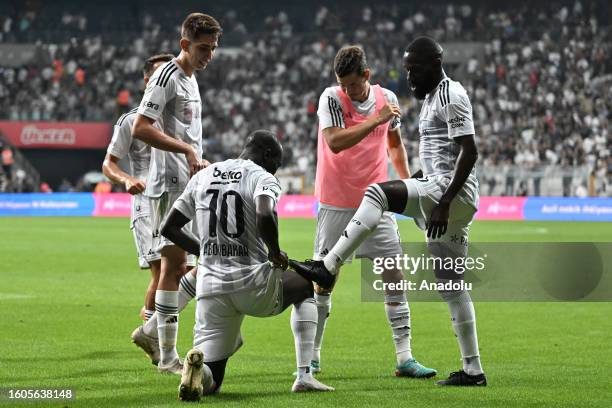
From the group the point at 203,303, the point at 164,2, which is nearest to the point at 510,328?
the point at 203,303

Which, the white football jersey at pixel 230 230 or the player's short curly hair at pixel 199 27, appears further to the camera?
the player's short curly hair at pixel 199 27

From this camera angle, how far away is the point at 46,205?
35.9 metres

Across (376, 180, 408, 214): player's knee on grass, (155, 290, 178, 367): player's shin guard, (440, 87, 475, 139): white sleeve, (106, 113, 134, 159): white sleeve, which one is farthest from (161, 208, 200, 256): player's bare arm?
(106, 113, 134, 159): white sleeve

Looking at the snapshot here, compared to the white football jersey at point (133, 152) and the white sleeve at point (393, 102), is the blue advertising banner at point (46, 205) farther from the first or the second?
the white sleeve at point (393, 102)

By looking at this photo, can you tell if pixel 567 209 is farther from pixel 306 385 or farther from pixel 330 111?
pixel 306 385

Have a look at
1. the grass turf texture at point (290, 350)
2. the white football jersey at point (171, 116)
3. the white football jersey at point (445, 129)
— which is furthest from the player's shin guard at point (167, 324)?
the white football jersey at point (445, 129)

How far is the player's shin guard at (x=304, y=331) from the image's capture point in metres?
6.92

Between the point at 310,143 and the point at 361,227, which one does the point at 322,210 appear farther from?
the point at 310,143

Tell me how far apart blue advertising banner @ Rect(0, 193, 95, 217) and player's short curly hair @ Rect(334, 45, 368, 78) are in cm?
2904

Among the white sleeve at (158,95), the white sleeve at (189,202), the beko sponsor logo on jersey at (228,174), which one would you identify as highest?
the white sleeve at (158,95)

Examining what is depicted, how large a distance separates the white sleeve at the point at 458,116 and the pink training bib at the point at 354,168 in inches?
46.2

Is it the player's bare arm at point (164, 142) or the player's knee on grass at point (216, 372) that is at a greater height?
the player's bare arm at point (164, 142)

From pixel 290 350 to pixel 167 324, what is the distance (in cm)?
181

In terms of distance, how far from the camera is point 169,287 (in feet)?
26.3
